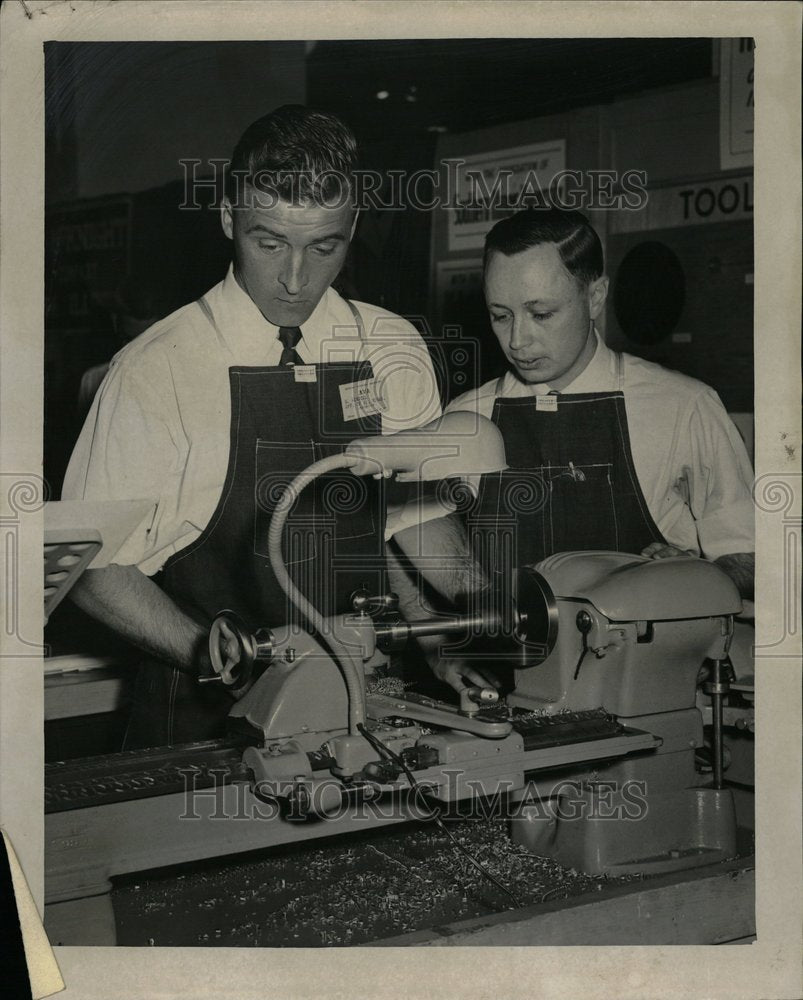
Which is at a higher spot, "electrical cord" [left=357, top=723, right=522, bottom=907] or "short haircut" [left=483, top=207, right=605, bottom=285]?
"short haircut" [left=483, top=207, right=605, bottom=285]

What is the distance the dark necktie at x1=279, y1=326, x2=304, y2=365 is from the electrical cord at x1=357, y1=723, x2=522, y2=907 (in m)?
0.71

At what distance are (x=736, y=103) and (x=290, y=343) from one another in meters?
0.97

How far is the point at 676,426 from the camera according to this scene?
2109 millimetres

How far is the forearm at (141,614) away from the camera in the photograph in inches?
77.1

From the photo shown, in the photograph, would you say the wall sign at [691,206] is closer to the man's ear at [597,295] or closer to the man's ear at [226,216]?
the man's ear at [597,295]

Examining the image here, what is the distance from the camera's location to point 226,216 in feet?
6.47

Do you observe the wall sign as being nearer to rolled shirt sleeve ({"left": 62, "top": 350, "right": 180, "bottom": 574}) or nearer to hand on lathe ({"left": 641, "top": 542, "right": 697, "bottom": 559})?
hand on lathe ({"left": 641, "top": 542, "right": 697, "bottom": 559})

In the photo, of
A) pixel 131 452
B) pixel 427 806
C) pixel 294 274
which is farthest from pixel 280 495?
pixel 427 806

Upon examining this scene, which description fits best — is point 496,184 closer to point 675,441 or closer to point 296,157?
point 296,157

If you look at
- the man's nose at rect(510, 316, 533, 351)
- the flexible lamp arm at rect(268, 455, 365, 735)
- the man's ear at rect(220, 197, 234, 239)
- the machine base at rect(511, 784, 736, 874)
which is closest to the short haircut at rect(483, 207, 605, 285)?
the man's nose at rect(510, 316, 533, 351)

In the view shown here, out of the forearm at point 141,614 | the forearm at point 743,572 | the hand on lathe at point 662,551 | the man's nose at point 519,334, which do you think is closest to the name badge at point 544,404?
the man's nose at point 519,334

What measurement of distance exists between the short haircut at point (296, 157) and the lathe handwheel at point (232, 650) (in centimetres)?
78

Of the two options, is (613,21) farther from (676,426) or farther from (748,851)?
(748,851)

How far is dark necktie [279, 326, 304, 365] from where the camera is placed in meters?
2.01
